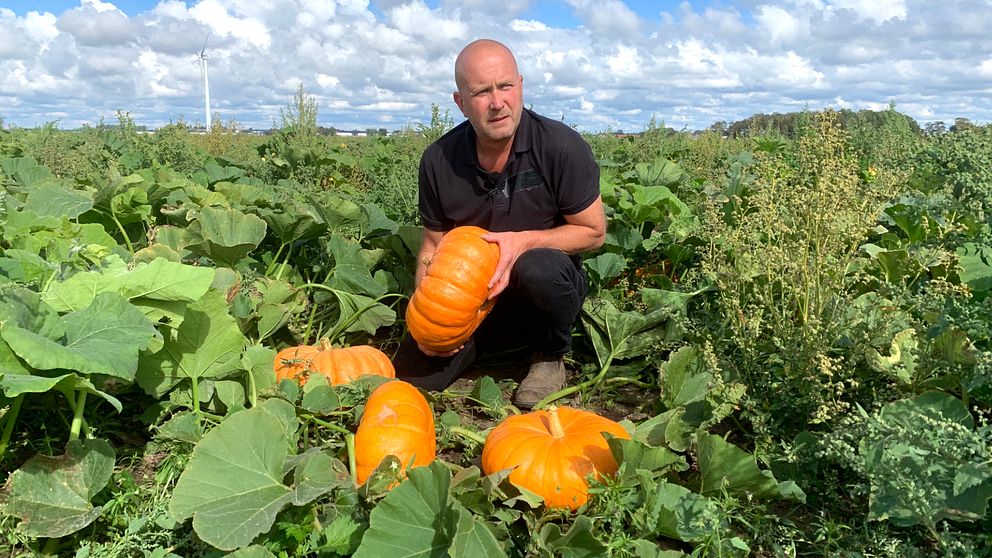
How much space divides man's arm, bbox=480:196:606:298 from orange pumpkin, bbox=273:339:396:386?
2.01 feet

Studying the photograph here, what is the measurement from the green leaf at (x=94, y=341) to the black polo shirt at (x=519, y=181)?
1.76 metres

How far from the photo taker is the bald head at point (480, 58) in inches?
132

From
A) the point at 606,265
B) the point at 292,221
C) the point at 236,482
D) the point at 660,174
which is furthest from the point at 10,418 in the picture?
the point at 660,174

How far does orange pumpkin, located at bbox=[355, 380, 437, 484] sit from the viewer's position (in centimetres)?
247

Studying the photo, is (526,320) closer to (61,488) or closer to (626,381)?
(626,381)

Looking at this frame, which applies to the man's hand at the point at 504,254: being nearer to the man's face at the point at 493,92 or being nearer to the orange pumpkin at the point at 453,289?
the orange pumpkin at the point at 453,289

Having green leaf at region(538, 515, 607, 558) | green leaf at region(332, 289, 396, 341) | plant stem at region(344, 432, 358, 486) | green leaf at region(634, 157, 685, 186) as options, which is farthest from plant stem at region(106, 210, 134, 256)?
green leaf at region(634, 157, 685, 186)

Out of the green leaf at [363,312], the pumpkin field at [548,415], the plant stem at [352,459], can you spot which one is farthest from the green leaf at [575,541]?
the green leaf at [363,312]

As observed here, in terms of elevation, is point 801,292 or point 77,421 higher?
point 801,292

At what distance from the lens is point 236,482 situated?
7.14 feet

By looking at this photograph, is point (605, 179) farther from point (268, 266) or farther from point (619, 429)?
point (619, 429)

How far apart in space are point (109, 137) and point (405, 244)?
681 cm

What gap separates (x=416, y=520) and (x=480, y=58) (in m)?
2.17

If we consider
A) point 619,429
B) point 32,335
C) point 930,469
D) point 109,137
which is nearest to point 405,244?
point 619,429
